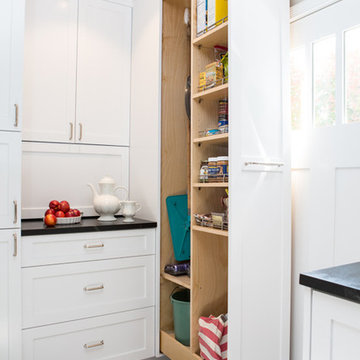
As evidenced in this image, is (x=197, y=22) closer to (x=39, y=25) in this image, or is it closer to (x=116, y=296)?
(x=39, y=25)

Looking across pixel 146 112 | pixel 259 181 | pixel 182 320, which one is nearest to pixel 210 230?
pixel 259 181

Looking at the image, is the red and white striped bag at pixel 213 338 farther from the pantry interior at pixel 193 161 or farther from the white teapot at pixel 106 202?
the white teapot at pixel 106 202

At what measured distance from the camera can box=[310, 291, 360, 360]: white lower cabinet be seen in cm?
88

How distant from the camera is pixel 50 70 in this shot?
2.52 meters

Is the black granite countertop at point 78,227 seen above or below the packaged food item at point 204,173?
below

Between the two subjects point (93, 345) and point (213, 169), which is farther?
point (93, 345)

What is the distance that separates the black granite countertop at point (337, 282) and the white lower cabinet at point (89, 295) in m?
1.48

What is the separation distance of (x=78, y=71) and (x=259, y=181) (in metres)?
1.53

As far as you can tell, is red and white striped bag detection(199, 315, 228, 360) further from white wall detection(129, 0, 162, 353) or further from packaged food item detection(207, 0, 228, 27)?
packaged food item detection(207, 0, 228, 27)

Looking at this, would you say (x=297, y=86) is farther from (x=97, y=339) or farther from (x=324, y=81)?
(x=97, y=339)

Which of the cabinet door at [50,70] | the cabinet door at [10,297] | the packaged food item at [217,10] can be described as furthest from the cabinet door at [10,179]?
the packaged food item at [217,10]

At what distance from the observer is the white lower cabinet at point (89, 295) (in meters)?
2.03

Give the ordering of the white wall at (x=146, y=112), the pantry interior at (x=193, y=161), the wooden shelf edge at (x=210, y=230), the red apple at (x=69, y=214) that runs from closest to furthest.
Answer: the wooden shelf edge at (x=210, y=230) < the pantry interior at (x=193, y=161) < the red apple at (x=69, y=214) < the white wall at (x=146, y=112)

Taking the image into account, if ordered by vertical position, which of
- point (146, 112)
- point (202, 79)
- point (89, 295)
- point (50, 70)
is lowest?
point (89, 295)
